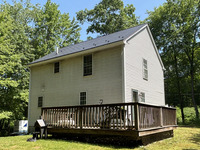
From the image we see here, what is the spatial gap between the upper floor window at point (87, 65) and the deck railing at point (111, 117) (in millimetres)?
3536

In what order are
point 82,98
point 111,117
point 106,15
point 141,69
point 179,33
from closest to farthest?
point 111,117 → point 82,98 → point 141,69 → point 179,33 → point 106,15

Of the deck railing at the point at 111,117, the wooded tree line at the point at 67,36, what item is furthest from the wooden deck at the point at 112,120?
the wooded tree line at the point at 67,36

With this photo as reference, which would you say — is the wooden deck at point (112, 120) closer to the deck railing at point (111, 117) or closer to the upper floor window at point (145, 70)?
the deck railing at point (111, 117)

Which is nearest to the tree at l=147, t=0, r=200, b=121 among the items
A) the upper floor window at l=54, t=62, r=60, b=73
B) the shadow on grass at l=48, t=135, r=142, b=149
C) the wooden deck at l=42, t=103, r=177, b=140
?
the upper floor window at l=54, t=62, r=60, b=73

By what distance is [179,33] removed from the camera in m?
23.4

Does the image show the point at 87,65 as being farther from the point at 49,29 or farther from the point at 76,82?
the point at 49,29

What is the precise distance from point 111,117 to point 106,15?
A: 26.4m

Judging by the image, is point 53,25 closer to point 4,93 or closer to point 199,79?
point 4,93

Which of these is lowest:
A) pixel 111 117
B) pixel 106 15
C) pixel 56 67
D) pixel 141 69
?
pixel 111 117

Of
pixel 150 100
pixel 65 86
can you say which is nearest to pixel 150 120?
pixel 150 100

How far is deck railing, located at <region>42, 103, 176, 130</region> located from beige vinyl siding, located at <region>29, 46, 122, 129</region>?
251cm

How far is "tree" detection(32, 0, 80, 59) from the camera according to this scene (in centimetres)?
2412

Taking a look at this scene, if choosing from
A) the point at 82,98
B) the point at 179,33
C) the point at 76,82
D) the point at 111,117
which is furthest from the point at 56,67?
the point at 179,33

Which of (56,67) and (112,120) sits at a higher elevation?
(56,67)
